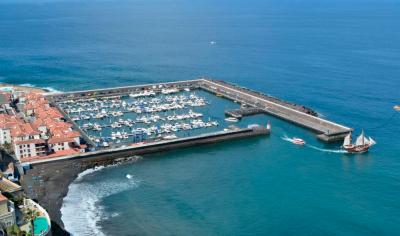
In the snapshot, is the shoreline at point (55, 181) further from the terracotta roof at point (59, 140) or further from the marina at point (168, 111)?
the marina at point (168, 111)

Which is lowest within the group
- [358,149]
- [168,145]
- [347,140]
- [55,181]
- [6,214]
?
[55,181]

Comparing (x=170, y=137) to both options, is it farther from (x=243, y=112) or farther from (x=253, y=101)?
(x=253, y=101)

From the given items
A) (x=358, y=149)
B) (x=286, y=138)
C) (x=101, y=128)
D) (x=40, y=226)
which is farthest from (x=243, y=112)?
(x=40, y=226)

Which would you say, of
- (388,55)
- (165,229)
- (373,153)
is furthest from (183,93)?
(388,55)

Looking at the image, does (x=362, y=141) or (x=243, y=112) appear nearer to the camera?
(x=362, y=141)

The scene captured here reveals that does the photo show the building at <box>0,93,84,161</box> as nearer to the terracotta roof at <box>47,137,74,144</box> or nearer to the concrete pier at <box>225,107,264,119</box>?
the terracotta roof at <box>47,137,74,144</box>

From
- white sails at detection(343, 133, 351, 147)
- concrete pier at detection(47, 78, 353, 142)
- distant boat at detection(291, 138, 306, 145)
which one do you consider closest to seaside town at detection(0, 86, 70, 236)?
concrete pier at detection(47, 78, 353, 142)
